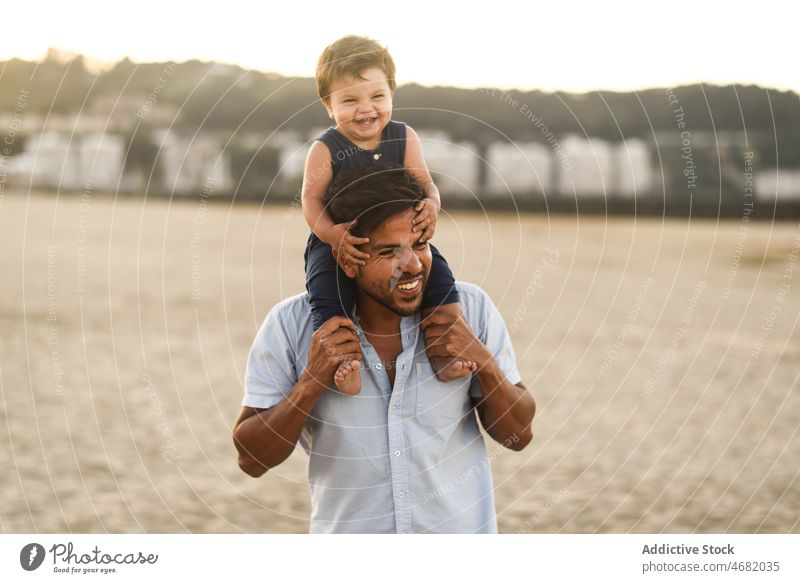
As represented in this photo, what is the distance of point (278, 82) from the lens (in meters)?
4.04

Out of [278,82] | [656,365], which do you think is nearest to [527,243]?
[656,365]

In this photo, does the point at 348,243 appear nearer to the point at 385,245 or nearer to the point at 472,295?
the point at 385,245

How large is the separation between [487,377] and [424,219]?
0.40 metres

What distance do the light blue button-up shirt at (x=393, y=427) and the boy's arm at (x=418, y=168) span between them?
238 millimetres

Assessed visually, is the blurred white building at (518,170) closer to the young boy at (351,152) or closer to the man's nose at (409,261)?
the young boy at (351,152)

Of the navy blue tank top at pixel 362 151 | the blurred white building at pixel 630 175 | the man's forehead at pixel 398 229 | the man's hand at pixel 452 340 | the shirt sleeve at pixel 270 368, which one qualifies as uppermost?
the navy blue tank top at pixel 362 151

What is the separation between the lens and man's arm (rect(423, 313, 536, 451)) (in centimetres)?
234

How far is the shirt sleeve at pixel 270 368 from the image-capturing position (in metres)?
2.42

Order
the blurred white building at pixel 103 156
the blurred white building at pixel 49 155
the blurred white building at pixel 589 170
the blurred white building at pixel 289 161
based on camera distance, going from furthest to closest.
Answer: the blurred white building at pixel 589 170 → the blurred white building at pixel 103 156 → the blurred white building at pixel 49 155 → the blurred white building at pixel 289 161

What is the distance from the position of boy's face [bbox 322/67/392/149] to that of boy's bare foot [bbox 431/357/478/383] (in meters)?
0.56

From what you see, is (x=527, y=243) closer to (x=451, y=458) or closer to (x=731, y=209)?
(x=731, y=209)

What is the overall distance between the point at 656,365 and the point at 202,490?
5374 millimetres
